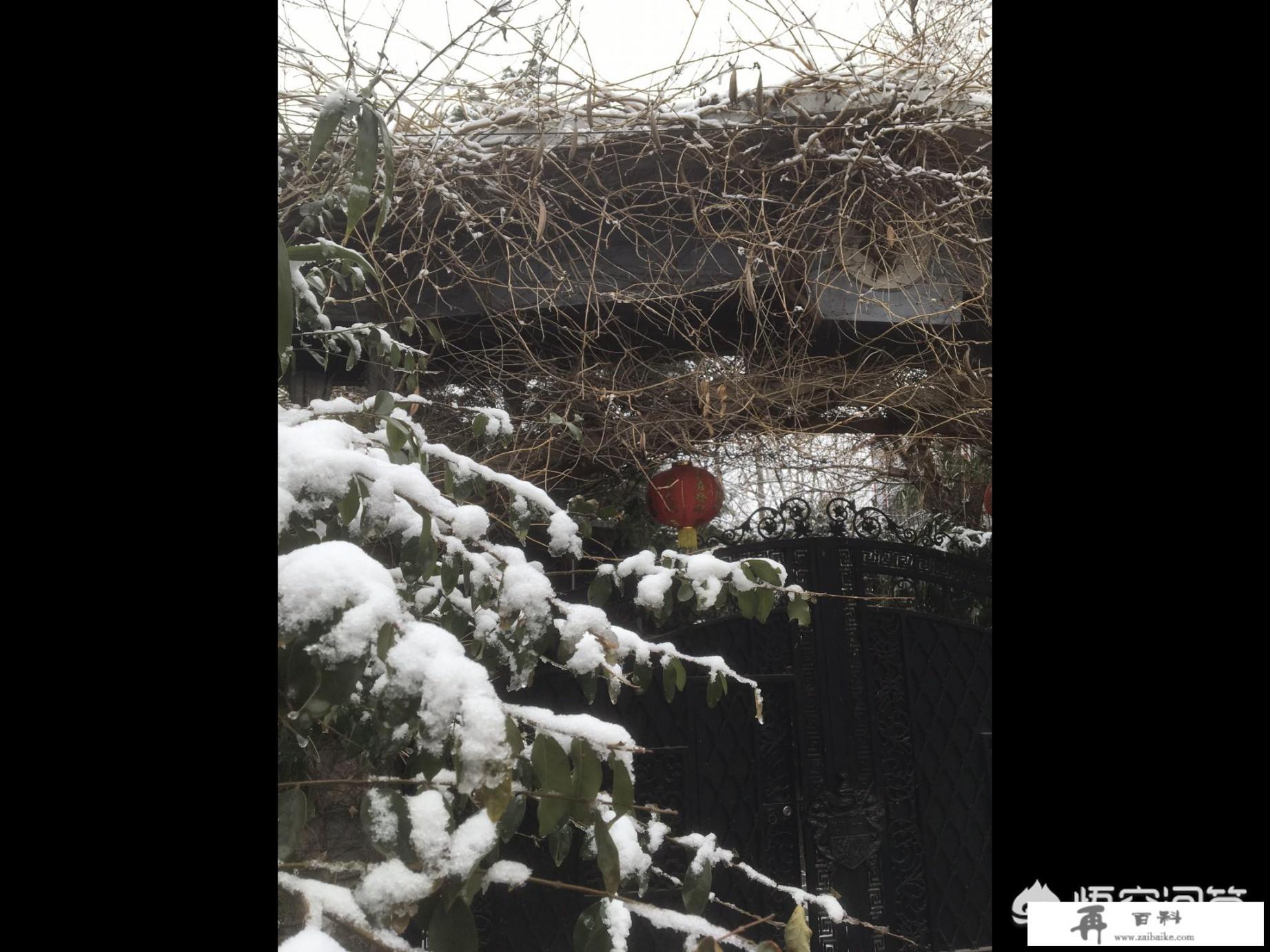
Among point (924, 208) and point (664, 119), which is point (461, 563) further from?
point (924, 208)

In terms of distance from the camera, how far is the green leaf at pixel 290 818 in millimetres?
643

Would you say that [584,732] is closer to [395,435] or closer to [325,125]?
[395,435]

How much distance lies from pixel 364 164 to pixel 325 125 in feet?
0.14

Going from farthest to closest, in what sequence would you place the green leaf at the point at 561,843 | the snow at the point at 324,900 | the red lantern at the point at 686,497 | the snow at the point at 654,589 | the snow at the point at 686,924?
the red lantern at the point at 686,497 < the snow at the point at 654,589 < the green leaf at the point at 561,843 < the snow at the point at 686,924 < the snow at the point at 324,900

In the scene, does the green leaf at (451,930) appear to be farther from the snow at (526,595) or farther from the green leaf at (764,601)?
the green leaf at (764,601)

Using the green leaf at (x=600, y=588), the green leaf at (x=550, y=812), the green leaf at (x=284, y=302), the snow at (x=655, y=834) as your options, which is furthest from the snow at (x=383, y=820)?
the green leaf at (x=600, y=588)

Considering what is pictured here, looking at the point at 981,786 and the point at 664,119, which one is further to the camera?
the point at 981,786

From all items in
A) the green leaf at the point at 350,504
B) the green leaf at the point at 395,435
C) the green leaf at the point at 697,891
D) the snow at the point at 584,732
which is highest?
the green leaf at the point at 395,435

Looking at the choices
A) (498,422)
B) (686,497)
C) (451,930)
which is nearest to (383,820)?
(451,930)
